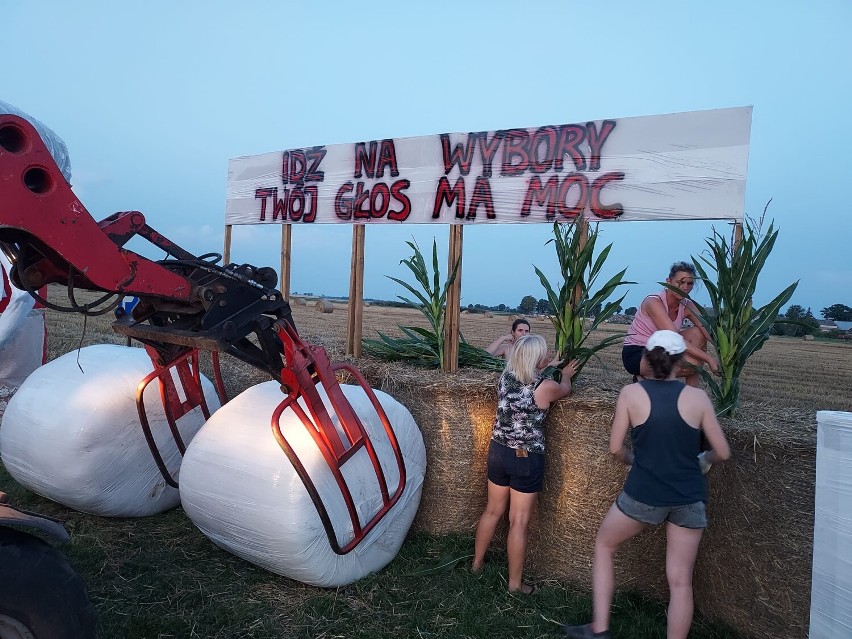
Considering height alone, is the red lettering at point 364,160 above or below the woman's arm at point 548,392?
above

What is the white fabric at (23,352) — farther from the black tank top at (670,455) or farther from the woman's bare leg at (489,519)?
the black tank top at (670,455)

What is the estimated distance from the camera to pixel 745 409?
12.3ft

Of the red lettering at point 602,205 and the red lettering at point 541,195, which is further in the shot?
the red lettering at point 541,195

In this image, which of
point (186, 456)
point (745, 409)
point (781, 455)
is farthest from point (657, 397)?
point (186, 456)

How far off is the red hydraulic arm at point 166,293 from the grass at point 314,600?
37 centimetres

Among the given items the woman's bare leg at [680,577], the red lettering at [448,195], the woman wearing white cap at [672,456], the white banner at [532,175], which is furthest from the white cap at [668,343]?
the red lettering at [448,195]

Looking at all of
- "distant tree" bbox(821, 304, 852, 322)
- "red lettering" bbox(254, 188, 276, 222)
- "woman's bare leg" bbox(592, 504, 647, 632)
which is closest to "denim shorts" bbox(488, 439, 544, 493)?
"woman's bare leg" bbox(592, 504, 647, 632)

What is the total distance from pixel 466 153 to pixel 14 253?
10.5 ft

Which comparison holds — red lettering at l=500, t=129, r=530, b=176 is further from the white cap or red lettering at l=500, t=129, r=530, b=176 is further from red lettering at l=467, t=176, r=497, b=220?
the white cap

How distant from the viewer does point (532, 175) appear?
471 centimetres

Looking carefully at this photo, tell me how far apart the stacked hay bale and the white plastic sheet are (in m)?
0.51

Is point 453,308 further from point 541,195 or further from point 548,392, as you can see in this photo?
point 548,392

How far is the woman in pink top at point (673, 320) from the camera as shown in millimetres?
4090

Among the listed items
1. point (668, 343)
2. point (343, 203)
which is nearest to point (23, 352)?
point (343, 203)
